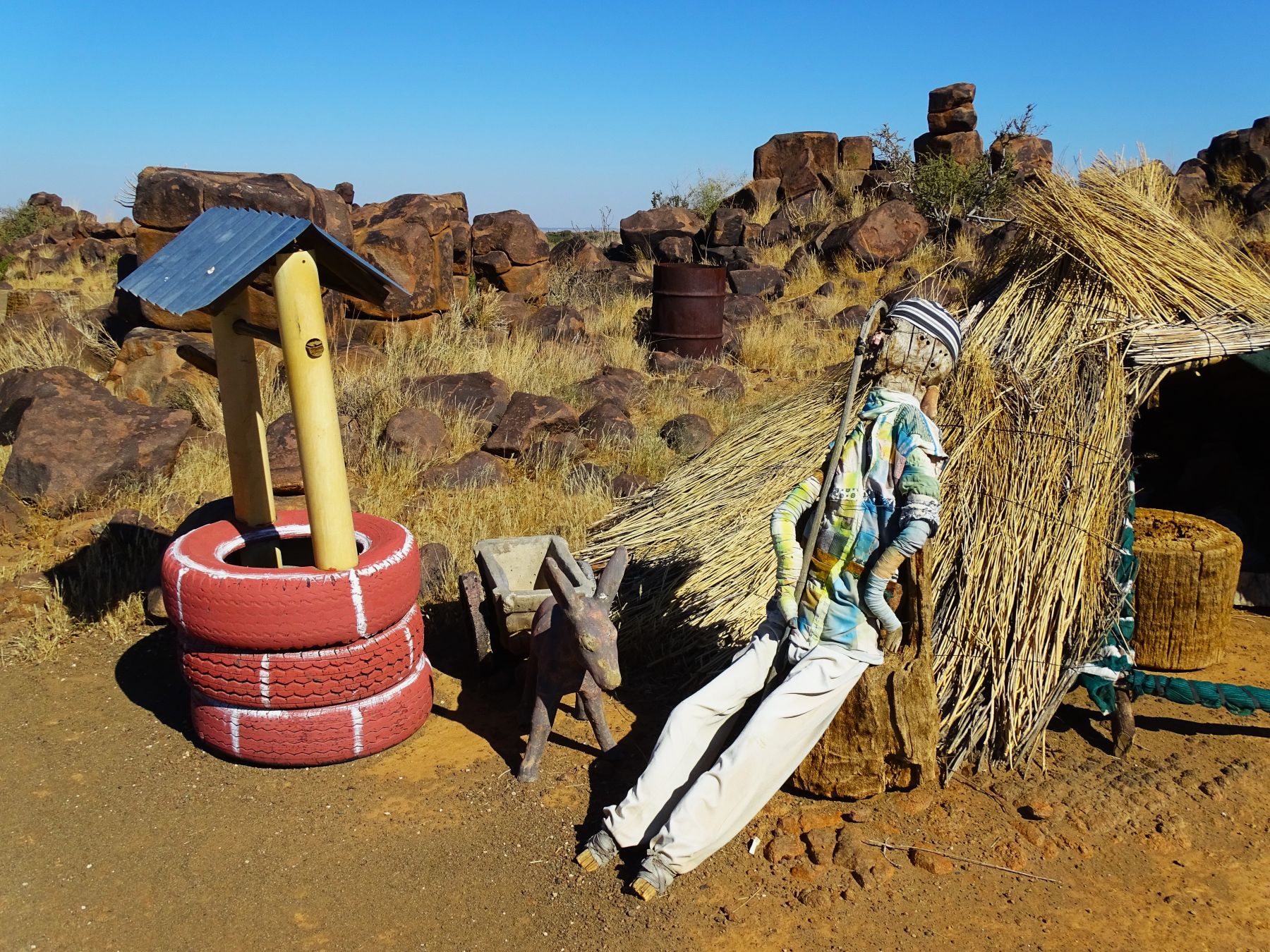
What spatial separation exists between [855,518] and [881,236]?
1342 centimetres

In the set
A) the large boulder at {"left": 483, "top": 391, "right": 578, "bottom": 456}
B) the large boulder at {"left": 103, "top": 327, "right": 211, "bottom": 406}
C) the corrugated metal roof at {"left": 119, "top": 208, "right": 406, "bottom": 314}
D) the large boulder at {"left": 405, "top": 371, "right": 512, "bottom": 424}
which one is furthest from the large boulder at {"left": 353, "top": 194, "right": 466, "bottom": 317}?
the corrugated metal roof at {"left": 119, "top": 208, "right": 406, "bottom": 314}

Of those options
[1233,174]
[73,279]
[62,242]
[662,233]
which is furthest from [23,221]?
[1233,174]

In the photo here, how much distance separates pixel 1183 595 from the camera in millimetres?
4660

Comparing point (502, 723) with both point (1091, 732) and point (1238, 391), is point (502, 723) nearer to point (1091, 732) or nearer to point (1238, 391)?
point (1091, 732)

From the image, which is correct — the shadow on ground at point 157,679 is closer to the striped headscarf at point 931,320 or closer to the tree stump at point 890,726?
the tree stump at point 890,726

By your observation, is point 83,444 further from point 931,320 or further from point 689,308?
point 689,308

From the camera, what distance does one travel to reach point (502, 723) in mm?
4453

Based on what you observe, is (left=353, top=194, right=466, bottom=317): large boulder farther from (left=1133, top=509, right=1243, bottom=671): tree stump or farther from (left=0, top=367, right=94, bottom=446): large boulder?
(left=1133, top=509, right=1243, bottom=671): tree stump

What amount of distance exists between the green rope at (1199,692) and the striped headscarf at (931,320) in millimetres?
1722

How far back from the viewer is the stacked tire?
3.67m

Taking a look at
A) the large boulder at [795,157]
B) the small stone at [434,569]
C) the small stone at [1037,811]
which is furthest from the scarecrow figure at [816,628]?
the large boulder at [795,157]

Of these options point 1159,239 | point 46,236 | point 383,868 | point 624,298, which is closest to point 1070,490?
point 1159,239

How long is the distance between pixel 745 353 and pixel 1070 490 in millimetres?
7630

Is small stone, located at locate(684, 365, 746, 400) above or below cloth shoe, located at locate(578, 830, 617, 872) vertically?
above
